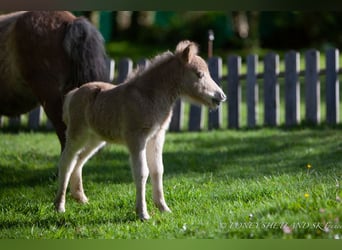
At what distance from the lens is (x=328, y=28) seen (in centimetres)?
1148

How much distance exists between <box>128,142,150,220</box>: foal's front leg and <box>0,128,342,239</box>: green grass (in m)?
0.10

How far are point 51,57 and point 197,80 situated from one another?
2.22m

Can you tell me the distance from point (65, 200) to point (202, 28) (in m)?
5.44

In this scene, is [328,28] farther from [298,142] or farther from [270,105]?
[298,142]

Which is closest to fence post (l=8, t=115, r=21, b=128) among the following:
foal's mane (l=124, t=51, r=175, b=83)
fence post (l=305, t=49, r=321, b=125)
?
fence post (l=305, t=49, r=321, b=125)

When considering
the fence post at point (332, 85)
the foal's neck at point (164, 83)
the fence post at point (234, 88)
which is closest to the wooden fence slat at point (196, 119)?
the fence post at point (234, 88)

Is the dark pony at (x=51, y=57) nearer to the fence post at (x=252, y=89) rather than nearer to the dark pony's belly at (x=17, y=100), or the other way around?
the dark pony's belly at (x=17, y=100)

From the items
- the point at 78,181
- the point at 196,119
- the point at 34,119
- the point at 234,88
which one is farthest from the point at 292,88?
the point at 78,181

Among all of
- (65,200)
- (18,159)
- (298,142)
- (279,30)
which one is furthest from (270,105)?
(65,200)

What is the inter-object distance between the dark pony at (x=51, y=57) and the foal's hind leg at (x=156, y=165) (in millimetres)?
1484

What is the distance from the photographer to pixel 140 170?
216 inches

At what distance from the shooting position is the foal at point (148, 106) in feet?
18.0

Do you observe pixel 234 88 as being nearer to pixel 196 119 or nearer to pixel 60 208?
pixel 196 119

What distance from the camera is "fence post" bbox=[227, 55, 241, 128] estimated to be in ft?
33.7
